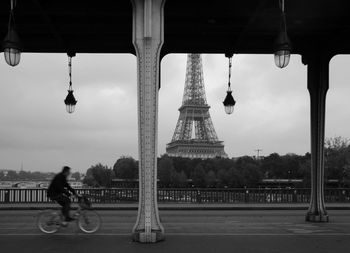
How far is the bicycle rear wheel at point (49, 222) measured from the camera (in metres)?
14.1

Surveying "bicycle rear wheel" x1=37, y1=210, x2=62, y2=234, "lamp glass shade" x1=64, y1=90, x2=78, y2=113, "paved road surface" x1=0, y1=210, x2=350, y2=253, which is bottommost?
"paved road surface" x1=0, y1=210, x2=350, y2=253

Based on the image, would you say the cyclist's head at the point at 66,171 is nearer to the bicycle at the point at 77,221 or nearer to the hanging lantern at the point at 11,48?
the bicycle at the point at 77,221

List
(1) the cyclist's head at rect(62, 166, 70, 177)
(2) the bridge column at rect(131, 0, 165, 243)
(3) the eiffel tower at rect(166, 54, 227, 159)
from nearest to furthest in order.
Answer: (2) the bridge column at rect(131, 0, 165, 243) → (1) the cyclist's head at rect(62, 166, 70, 177) → (3) the eiffel tower at rect(166, 54, 227, 159)

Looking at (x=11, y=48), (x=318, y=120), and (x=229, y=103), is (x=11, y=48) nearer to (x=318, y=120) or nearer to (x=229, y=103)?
(x=229, y=103)

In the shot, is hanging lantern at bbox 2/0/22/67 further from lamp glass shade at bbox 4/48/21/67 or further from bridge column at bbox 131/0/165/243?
bridge column at bbox 131/0/165/243

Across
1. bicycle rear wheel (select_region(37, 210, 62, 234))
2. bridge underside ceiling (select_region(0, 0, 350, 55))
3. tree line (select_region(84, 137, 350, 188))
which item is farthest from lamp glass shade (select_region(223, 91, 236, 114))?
tree line (select_region(84, 137, 350, 188))

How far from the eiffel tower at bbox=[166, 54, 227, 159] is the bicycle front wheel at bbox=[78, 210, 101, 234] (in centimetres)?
9022

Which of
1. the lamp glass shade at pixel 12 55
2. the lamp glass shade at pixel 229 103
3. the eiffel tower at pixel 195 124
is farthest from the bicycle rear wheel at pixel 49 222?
the eiffel tower at pixel 195 124

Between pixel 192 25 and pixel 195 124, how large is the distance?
295 feet

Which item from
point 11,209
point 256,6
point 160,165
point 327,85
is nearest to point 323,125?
point 327,85

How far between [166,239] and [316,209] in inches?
292

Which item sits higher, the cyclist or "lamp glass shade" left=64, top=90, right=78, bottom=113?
"lamp glass shade" left=64, top=90, right=78, bottom=113

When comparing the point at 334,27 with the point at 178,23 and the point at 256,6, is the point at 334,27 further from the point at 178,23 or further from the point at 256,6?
the point at 178,23

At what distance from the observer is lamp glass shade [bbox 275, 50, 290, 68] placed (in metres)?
11.9
